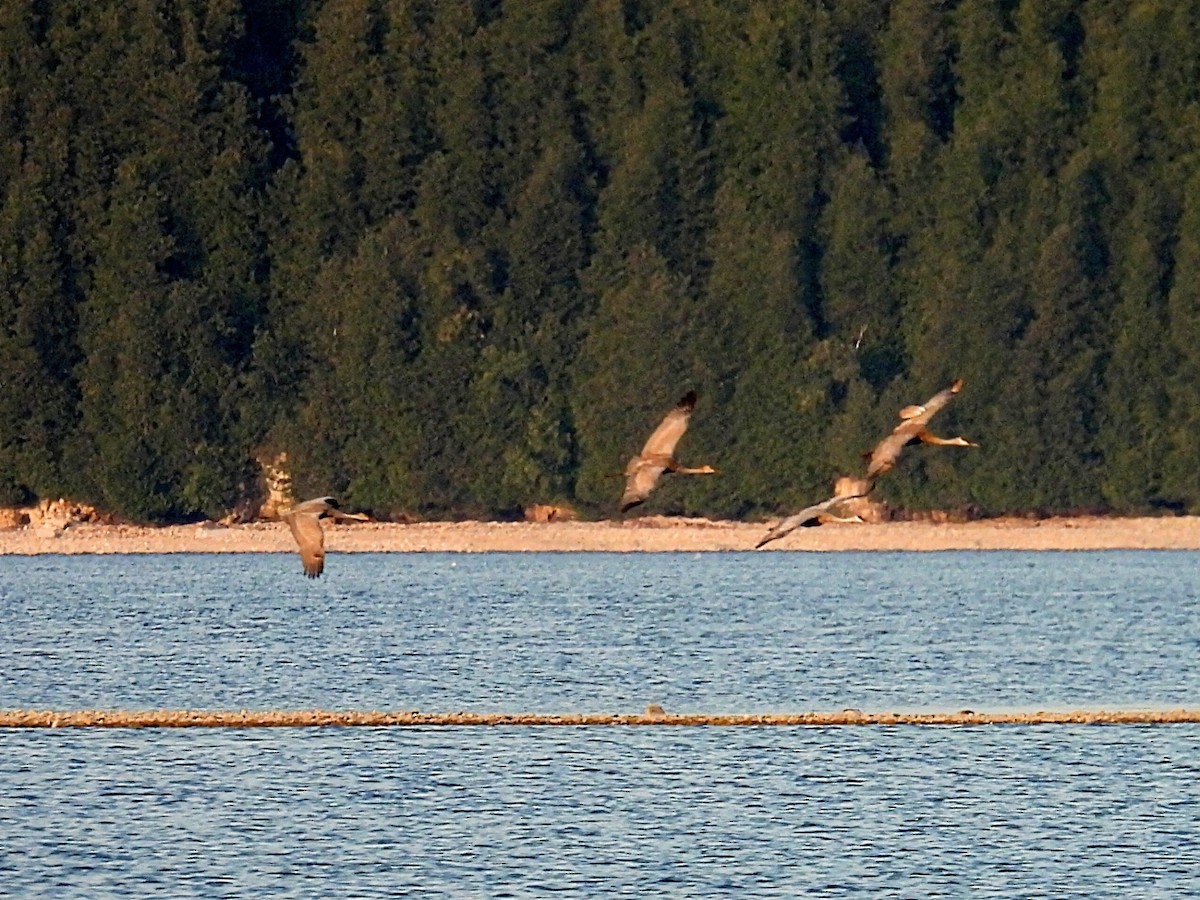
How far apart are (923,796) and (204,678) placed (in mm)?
19163

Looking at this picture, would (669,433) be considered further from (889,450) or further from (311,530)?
(311,530)

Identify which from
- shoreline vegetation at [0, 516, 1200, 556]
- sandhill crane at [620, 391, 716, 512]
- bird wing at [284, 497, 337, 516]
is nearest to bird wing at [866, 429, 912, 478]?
sandhill crane at [620, 391, 716, 512]

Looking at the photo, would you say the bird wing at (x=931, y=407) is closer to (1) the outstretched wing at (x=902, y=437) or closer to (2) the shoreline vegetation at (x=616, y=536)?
(1) the outstretched wing at (x=902, y=437)

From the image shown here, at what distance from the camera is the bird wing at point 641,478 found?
1152 inches

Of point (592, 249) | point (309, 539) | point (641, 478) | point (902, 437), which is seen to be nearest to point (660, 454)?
point (641, 478)

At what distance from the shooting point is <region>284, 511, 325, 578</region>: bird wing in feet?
105

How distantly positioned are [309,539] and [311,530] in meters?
0.15

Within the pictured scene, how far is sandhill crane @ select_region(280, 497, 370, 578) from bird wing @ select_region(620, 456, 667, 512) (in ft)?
11.0

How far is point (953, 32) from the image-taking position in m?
112

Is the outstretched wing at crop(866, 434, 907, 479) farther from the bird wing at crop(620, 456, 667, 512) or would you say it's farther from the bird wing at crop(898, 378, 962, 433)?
the bird wing at crop(620, 456, 667, 512)

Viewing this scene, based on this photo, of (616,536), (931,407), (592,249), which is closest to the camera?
(931,407)

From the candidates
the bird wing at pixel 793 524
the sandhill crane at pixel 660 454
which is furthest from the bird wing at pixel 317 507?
the bird wing at pixel 793 524

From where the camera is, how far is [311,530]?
3256 centimetres

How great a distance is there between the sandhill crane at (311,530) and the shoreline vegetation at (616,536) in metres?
70.0
